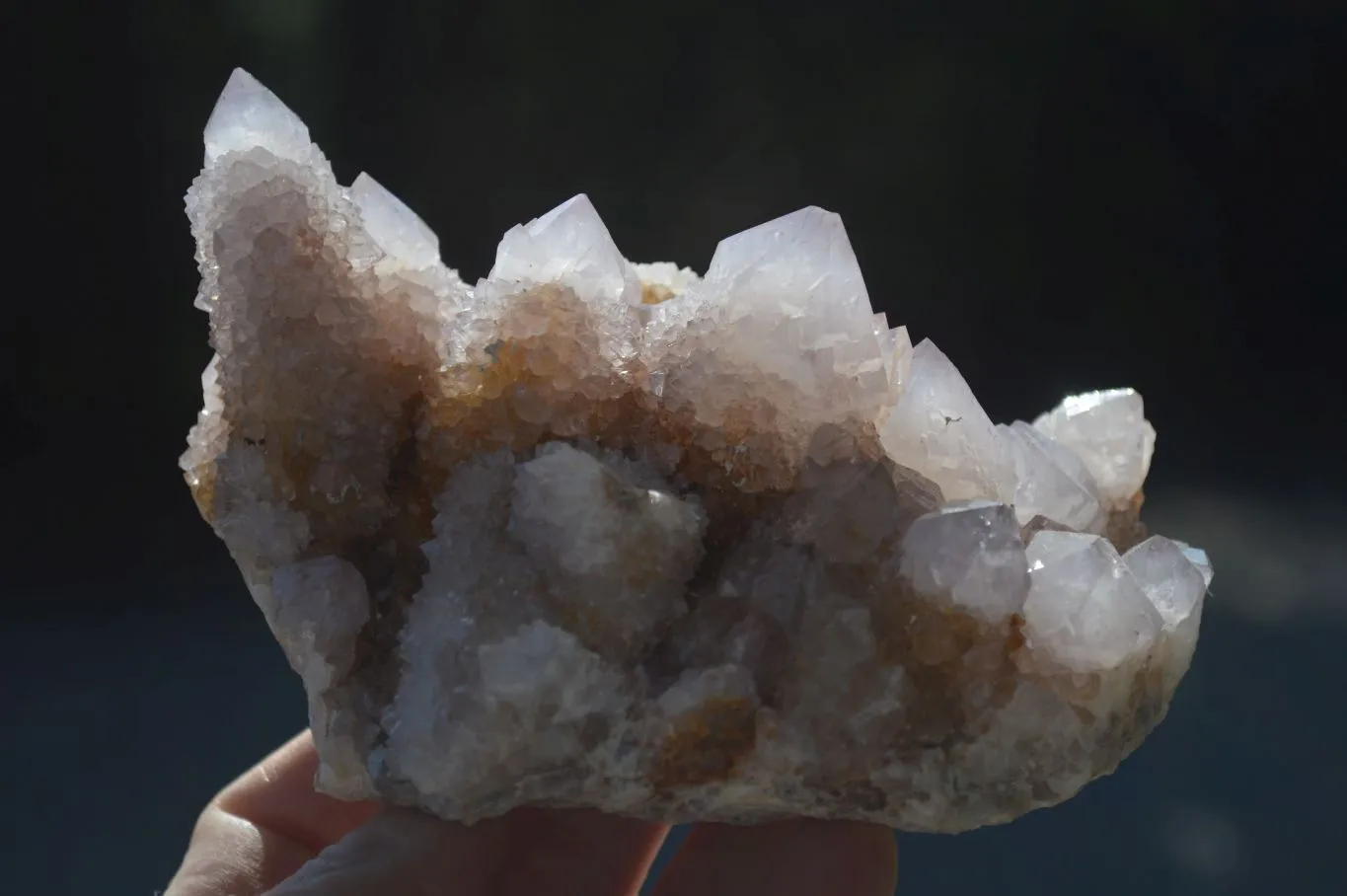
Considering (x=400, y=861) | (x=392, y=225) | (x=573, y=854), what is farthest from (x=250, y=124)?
(x=573, y=854)

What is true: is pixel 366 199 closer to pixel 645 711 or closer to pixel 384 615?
pixel 384 615

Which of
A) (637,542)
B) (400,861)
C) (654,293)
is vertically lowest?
(400,861)

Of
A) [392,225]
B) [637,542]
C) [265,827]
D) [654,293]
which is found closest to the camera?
[637,542]

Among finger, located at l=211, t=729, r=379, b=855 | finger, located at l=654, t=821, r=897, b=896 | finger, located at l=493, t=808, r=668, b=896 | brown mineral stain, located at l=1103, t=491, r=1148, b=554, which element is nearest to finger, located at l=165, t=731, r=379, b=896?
finger, located at l=211, t=729, r=379, b=855

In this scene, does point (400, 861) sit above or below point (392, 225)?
below

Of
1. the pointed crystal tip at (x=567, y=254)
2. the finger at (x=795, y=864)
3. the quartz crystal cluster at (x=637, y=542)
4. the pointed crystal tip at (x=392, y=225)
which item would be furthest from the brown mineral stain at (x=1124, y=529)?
the pointed crystal tip at (x=392, y=225)

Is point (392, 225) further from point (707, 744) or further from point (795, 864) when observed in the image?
point (795, 864)

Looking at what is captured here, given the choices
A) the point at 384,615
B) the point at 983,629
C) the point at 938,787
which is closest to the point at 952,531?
the point at 983,629
